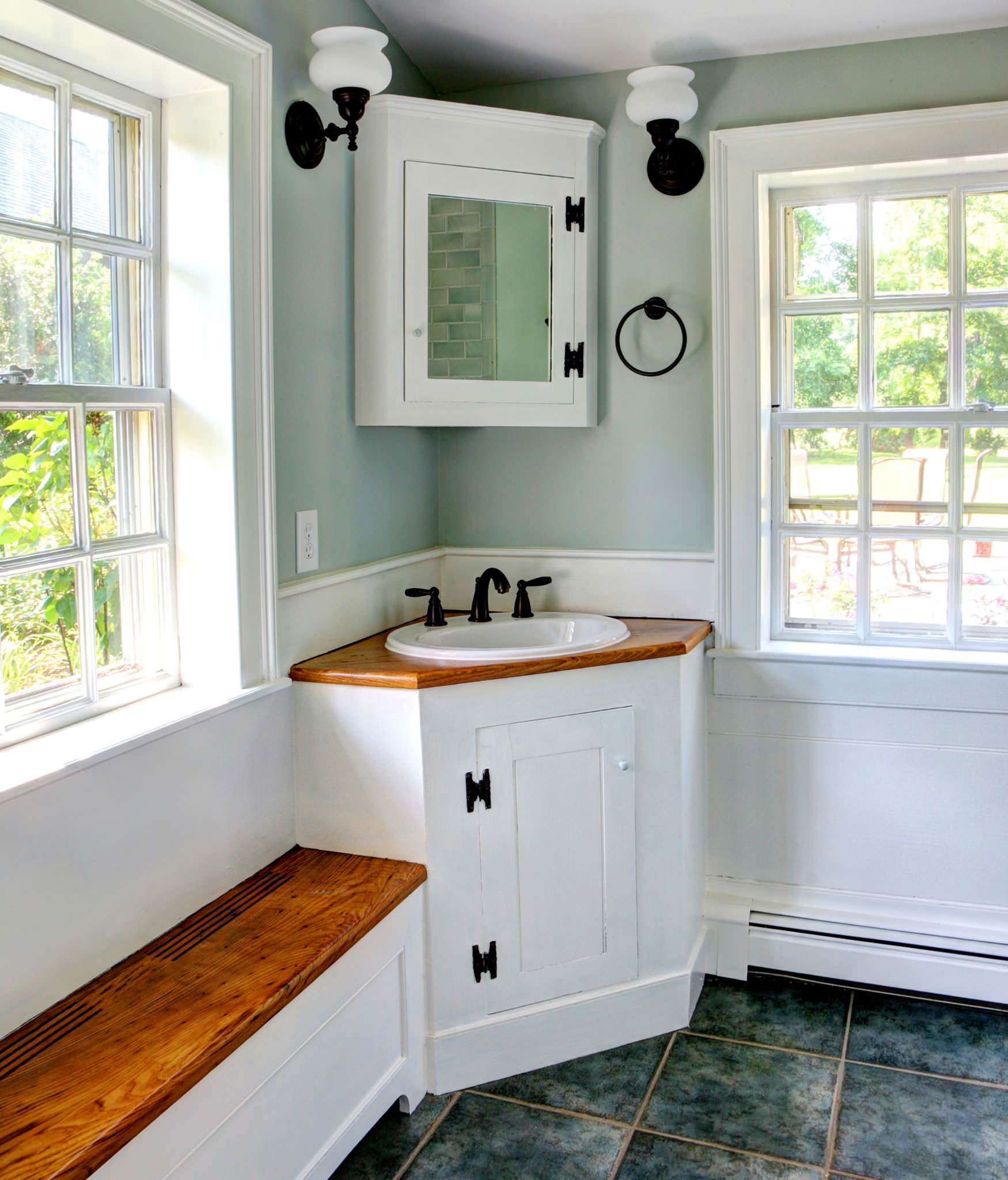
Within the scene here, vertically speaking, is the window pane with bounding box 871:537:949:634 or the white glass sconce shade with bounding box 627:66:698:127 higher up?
the white glass sconce shade with bounding box 627:66:698:127

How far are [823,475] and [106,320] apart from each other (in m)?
1.83

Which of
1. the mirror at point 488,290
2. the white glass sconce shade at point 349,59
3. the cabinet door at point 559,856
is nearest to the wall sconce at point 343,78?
the white glass sconce shade at point 349,59

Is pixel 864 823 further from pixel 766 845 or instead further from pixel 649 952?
pixel 649 952

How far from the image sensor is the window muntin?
8.82 ft

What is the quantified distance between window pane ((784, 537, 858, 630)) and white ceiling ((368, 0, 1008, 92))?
4.08 feet

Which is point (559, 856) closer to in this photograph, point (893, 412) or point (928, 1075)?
point (928, 1075)

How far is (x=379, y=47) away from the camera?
214cm

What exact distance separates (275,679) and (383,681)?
0.79ft

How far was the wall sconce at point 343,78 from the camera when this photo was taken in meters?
2.11

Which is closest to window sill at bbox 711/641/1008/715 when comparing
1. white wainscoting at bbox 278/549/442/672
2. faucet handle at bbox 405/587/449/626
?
faucet handle at bbox 405/587/449/626

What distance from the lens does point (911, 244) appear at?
8.93 feet

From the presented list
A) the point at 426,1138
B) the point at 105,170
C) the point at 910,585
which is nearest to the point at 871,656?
the point at 910,585

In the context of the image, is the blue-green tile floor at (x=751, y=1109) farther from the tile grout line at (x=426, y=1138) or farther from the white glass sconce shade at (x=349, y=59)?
the white glass sconce shade at (x=349, y=59)

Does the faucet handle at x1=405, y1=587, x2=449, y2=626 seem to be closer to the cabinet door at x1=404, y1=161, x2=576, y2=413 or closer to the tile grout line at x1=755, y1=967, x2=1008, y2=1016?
the cabinet door at x1=404, y1=161, x2=576, y2=413
